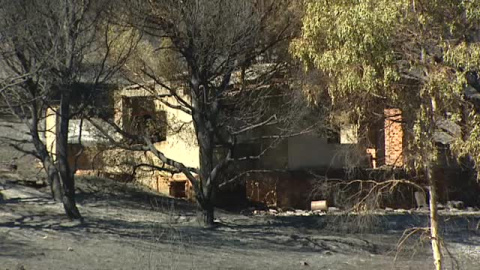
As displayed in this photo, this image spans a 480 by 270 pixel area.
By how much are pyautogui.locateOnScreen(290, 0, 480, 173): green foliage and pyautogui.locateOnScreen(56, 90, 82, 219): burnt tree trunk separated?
768 centimetres

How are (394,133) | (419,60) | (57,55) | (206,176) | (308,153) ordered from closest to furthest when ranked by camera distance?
(419,60) < (394,133) < (57,55) < (206,176) < (308,153)

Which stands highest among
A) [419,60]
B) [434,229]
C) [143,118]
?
[143,118]

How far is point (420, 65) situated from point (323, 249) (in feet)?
22.9

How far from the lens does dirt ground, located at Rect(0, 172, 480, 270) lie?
14.7 meters

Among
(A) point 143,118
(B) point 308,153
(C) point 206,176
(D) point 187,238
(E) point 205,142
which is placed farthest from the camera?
(B) point 308,153

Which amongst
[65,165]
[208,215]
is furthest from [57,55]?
[208,215]

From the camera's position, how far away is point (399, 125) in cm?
1325

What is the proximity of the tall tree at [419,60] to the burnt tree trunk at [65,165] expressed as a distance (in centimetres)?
773

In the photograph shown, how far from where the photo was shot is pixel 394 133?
556 inches

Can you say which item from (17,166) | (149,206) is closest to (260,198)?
(149,206)

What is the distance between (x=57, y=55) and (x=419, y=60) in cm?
797

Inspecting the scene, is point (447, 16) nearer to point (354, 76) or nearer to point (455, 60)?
point (455, 60)

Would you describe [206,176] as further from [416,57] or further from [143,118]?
[416,57]

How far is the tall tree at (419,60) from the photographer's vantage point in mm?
11109
